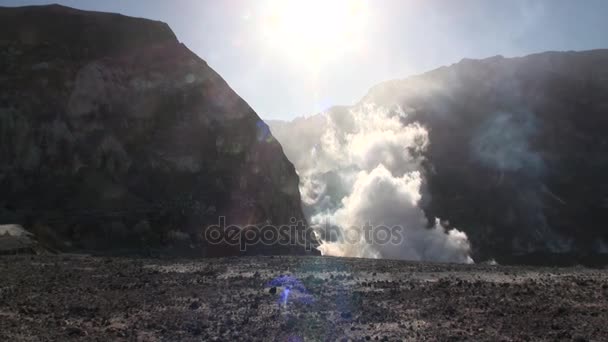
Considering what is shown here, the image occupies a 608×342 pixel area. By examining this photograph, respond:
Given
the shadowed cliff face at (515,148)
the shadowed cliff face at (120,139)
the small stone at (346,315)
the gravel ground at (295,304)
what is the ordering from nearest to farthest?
the gravel ground at (295,304) < the small stone at (346,315) < the shadowed cliff face at (120,139) < the shadowed cliff face at (515,148)

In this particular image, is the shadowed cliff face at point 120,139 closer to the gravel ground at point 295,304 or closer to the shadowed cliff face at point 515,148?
the gravel ground at point 295,304

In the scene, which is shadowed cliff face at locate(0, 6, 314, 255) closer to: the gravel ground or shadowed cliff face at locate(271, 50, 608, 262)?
the gravel ground

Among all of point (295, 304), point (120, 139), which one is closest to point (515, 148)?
point (120, 139)

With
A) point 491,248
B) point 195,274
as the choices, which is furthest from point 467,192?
point 195,274

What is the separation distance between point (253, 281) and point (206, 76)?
38.6 meters

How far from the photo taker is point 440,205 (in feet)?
259

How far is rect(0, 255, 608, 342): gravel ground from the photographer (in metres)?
9.69

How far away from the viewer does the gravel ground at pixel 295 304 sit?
969 centimetres

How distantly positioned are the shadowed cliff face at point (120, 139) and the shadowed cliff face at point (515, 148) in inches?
1483

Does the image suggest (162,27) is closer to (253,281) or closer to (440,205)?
(253,281)

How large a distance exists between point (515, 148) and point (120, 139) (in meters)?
67.0

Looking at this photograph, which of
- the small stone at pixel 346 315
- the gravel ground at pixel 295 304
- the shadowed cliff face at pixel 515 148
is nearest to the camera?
the gravel ground at pixel 295 304

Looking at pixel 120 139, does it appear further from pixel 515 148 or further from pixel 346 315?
pixel 515 148

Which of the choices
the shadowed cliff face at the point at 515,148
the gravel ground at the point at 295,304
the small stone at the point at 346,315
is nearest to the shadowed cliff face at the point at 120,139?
the gravel ground at the point at 295,304
